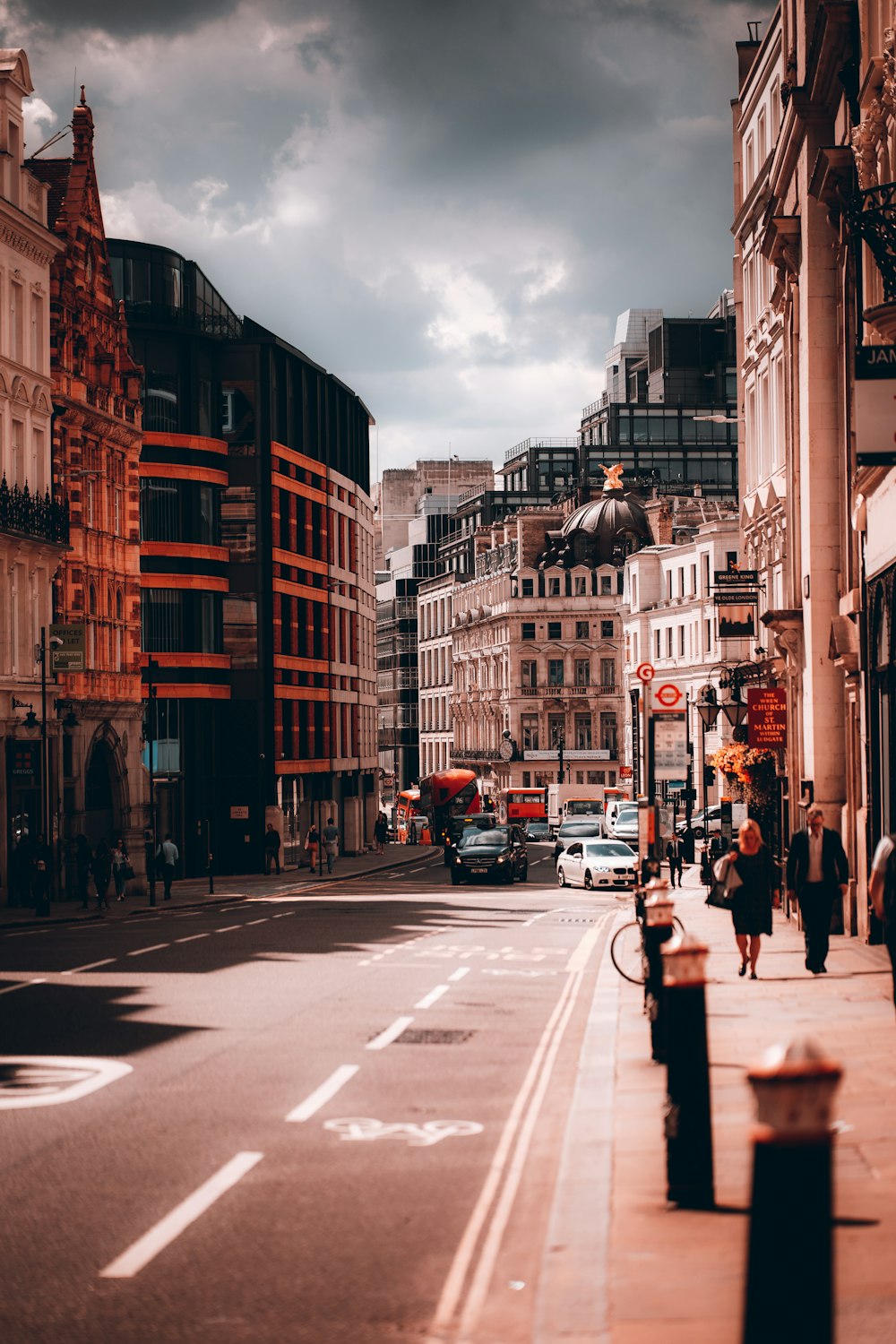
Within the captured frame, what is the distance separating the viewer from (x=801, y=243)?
3055 centimetres

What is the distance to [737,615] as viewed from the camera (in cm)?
4009

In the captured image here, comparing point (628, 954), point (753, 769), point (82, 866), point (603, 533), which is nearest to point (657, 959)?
point (628, 954)

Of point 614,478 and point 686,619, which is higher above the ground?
point 614,478

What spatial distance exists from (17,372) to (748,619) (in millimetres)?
20556

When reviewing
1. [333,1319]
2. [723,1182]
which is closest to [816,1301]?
[333,1319]

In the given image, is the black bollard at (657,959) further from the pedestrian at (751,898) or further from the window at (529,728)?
the window at (529,728)

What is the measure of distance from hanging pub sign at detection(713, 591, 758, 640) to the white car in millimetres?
11066

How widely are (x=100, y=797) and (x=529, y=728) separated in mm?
91215

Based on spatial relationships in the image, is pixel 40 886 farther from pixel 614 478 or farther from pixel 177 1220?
pixel 614 478

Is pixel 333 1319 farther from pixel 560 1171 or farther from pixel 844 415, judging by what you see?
pixel 844 415

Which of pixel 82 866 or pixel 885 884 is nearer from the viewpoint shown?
pixel 885 884

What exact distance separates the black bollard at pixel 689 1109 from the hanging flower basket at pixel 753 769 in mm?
27232

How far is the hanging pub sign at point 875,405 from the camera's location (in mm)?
17516

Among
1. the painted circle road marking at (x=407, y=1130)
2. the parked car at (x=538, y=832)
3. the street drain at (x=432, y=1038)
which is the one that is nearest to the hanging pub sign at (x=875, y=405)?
the street drain at (x=432, y=1038)
